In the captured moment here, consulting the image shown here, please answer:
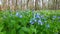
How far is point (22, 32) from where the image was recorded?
189cm

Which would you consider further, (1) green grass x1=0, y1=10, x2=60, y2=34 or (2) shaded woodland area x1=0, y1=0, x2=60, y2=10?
(2) shaded woodland area x1=0, y1=0, x2=60, y2=10

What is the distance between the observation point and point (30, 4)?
27.5 ft

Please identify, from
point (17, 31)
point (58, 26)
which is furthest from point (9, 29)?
point (58, 26)

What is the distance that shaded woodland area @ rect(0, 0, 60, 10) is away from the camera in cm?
743

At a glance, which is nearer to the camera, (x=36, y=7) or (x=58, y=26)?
(x=58, y=26)

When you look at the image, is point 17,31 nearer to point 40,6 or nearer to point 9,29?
point 9,29

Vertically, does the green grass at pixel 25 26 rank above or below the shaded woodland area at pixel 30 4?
above

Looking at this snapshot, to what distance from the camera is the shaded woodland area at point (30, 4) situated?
7.43 metres

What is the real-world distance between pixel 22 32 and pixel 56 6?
778 cm

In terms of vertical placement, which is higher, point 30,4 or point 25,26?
point 25,26

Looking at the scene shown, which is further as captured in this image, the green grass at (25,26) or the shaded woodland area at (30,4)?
the shaded woodland area at (30,4)

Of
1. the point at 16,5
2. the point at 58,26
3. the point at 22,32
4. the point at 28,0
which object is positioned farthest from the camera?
the point at 28,0

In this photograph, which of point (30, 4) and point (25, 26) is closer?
point (25, 26)

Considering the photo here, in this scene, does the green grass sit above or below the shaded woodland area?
above
